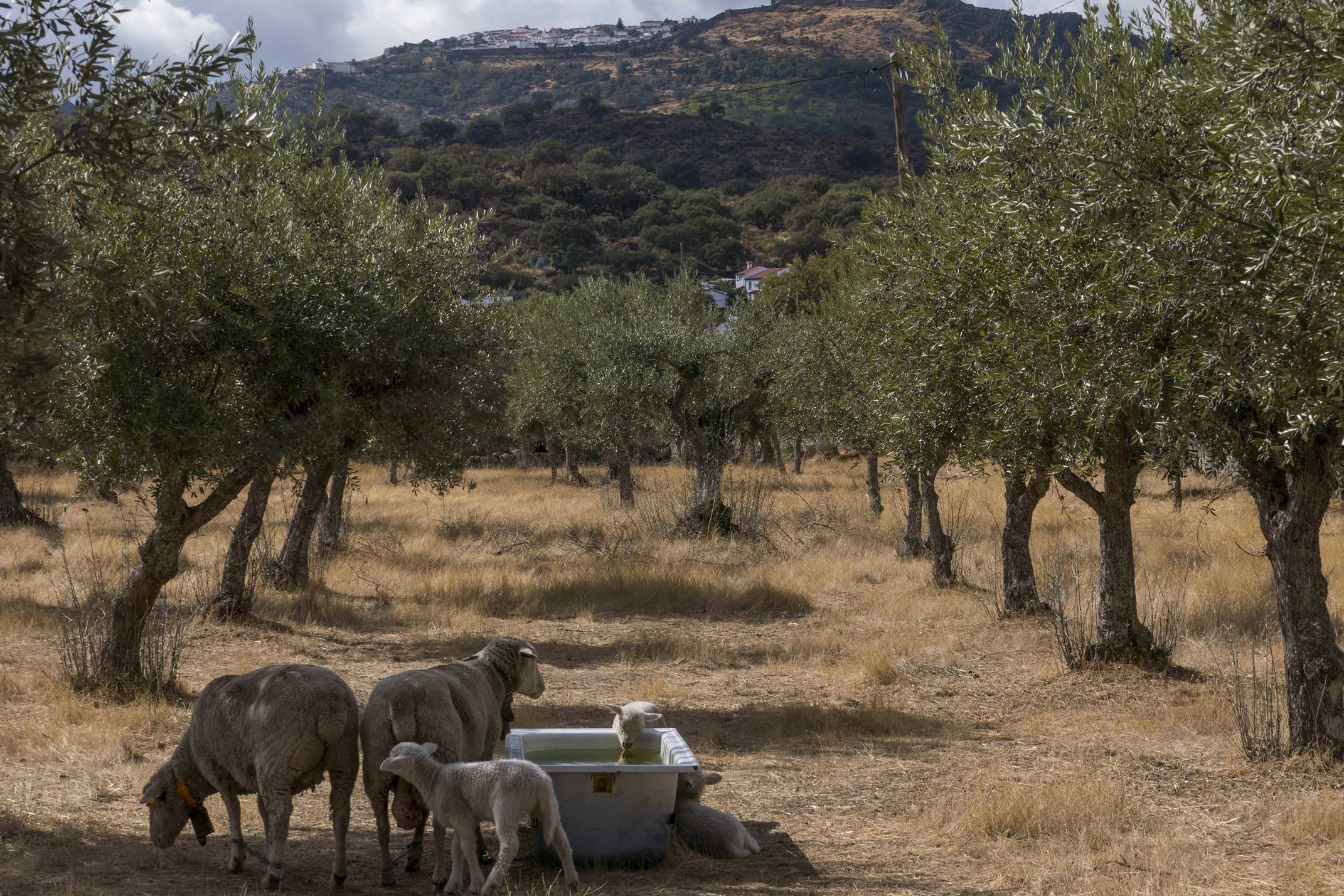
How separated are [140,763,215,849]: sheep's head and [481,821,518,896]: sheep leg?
7.26 feet

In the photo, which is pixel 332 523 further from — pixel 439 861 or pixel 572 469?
pixel 572 469

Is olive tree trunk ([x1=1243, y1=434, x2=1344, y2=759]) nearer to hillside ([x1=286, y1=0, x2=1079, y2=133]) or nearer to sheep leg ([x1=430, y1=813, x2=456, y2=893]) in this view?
sheep leg ([x1=430, y1=813, x2=456, y2=893])

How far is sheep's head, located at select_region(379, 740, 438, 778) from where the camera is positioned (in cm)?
609

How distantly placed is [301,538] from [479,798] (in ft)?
39.7

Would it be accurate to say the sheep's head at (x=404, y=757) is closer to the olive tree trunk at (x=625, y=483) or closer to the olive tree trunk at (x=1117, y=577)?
the olive tree trunk at (x=1117, y=577)

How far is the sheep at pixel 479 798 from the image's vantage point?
233 inches

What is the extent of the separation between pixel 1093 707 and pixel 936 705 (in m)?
1.56

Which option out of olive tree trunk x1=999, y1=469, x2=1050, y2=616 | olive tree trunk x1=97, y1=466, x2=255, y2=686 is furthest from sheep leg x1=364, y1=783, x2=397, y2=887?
olive tree trunk x1=999, y1=469, x2=1050, y2=616

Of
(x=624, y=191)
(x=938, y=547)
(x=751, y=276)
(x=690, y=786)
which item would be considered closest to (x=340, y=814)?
(x=690, y=786)

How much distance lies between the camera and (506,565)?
1992 cm

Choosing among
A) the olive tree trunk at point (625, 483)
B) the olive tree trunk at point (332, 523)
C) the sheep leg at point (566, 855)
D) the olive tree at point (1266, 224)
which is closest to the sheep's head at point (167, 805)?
the sheep leg at point (566, 855)

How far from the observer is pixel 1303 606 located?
8.68m

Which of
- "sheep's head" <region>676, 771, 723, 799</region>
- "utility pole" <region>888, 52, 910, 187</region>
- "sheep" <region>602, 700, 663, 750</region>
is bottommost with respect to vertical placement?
"sheep's head" <region>676, 771, 723, 799</region>

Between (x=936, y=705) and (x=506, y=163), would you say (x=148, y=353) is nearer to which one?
(x=936, y=705)
